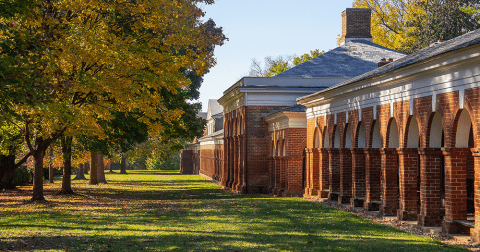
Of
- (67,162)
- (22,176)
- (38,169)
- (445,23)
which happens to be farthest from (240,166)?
(445,23)

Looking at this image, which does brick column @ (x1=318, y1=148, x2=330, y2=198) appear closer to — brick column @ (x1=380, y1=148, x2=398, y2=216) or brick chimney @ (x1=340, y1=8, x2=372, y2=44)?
brick column @ (x1=380, y1=148, x2=398, y2=216)

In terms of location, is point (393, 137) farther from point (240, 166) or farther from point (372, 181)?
point (240, 166)

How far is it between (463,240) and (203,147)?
56710mm

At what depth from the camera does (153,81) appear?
58.9ft

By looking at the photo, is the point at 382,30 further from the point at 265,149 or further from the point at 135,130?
the point at 135,130

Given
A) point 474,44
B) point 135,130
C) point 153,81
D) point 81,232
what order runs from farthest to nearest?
point 135,130, point 153,81, point 81,232, point 474,44

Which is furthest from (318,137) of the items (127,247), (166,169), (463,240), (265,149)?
(166,169)

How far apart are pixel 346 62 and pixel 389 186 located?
18.1 m

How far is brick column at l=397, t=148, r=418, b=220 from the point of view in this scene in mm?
15258

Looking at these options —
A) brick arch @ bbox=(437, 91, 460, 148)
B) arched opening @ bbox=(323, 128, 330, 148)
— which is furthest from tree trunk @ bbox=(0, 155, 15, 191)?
brick arch @ bbox=(437, 91, 460, 148)

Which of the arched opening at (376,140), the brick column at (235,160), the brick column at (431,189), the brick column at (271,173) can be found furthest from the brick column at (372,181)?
the brick column at (235,160)

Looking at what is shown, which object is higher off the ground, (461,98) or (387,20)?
(387,20)

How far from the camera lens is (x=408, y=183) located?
603 inches

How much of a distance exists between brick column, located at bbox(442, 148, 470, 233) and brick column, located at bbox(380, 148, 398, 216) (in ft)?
12.3
